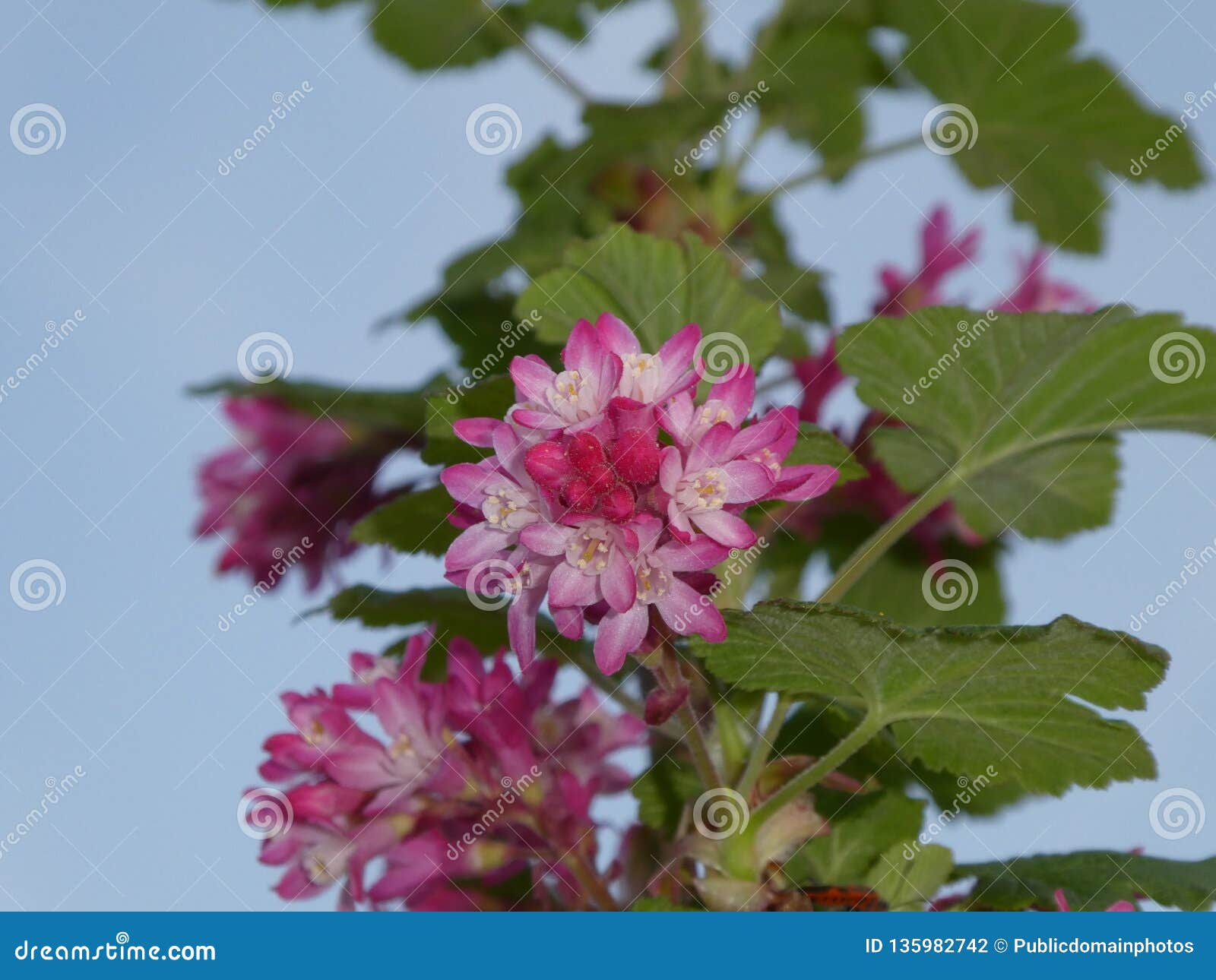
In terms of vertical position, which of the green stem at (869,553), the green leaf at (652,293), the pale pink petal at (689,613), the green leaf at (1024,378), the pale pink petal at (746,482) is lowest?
the pale pink petal at (689,613)

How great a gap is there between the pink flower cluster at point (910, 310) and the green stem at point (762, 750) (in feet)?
1.76

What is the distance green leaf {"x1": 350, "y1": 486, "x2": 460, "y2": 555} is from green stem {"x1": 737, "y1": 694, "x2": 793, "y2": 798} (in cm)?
34

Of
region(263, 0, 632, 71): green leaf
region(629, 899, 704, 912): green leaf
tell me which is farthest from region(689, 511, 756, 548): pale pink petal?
region(263, 0, 632, 71): green leaf

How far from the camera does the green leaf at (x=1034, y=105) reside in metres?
1.88

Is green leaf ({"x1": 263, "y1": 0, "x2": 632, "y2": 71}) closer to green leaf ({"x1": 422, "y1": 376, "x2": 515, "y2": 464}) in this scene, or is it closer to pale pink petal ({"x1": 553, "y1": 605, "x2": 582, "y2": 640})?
green leaf ({"x1": 422, "y1": 376, "x2": 515, "y2": 464})

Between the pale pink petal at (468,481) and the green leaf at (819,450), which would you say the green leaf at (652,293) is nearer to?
the green leaf at (819,450)

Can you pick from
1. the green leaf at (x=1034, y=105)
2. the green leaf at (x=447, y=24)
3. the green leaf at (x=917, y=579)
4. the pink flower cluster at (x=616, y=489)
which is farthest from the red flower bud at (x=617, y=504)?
the green leaf at (x=447, y=24)

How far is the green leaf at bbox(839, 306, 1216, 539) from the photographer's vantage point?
110 centimetres

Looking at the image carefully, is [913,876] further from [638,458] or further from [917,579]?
[917,579]

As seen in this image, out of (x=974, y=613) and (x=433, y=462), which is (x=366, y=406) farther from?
(x=974, y=613)

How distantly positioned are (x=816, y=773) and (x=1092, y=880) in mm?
321

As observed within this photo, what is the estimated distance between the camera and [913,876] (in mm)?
1112

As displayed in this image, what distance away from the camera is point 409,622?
128cm

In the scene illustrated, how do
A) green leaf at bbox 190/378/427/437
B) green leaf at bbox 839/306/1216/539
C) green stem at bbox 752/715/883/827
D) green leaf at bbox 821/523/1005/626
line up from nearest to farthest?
1. green stem at bbox 752/715/883/827
2. green leaf at bbox 839/306/1216/539
3. green leaf at bbox 190/378/427/437
4. green leaf at bbox 821/523/1005/626
